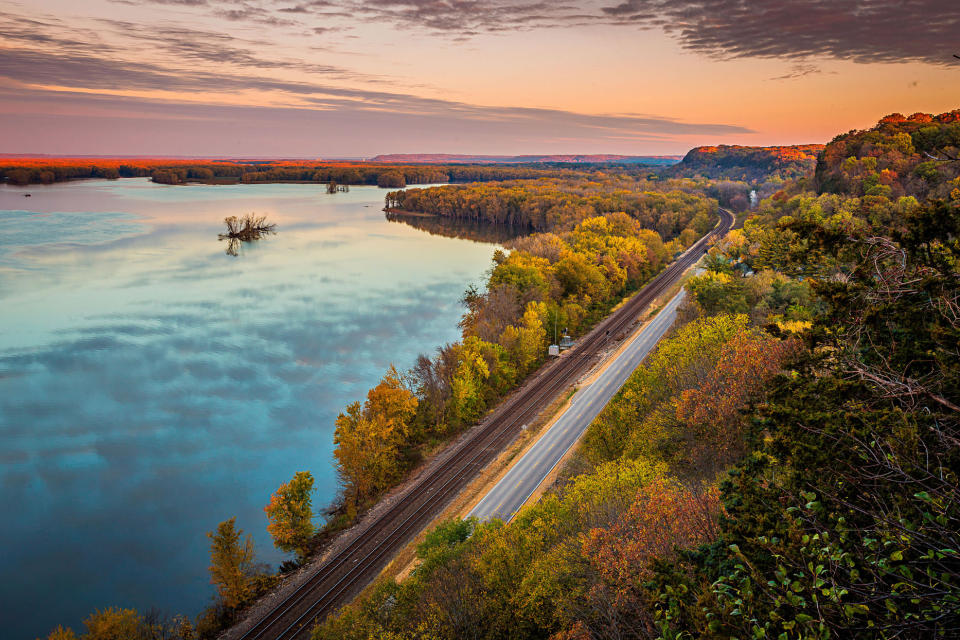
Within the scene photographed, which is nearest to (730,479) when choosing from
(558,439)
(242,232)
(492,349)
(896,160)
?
(558,439)

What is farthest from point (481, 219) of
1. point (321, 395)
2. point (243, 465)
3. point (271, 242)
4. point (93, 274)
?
point (243, 465)

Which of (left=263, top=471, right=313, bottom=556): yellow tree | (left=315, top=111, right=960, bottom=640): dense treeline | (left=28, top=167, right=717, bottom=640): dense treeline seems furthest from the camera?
(left=263, top=471, right=313, bottom=556): yellow tree

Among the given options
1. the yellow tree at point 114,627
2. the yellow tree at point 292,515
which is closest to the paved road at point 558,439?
the yellow tree at point 292,515

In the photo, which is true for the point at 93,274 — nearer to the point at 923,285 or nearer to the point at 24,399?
the point at 24,399

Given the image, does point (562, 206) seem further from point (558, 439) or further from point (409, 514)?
point (409, 514)

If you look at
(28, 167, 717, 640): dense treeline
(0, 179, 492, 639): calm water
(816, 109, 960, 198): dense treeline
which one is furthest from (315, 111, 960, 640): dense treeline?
(816, 109, 960, 198): dense treeline

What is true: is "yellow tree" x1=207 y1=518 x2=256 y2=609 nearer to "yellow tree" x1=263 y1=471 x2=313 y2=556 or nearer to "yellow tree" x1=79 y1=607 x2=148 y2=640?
"yellow tree" x1=263 y1=471 x2=313 y2=556
